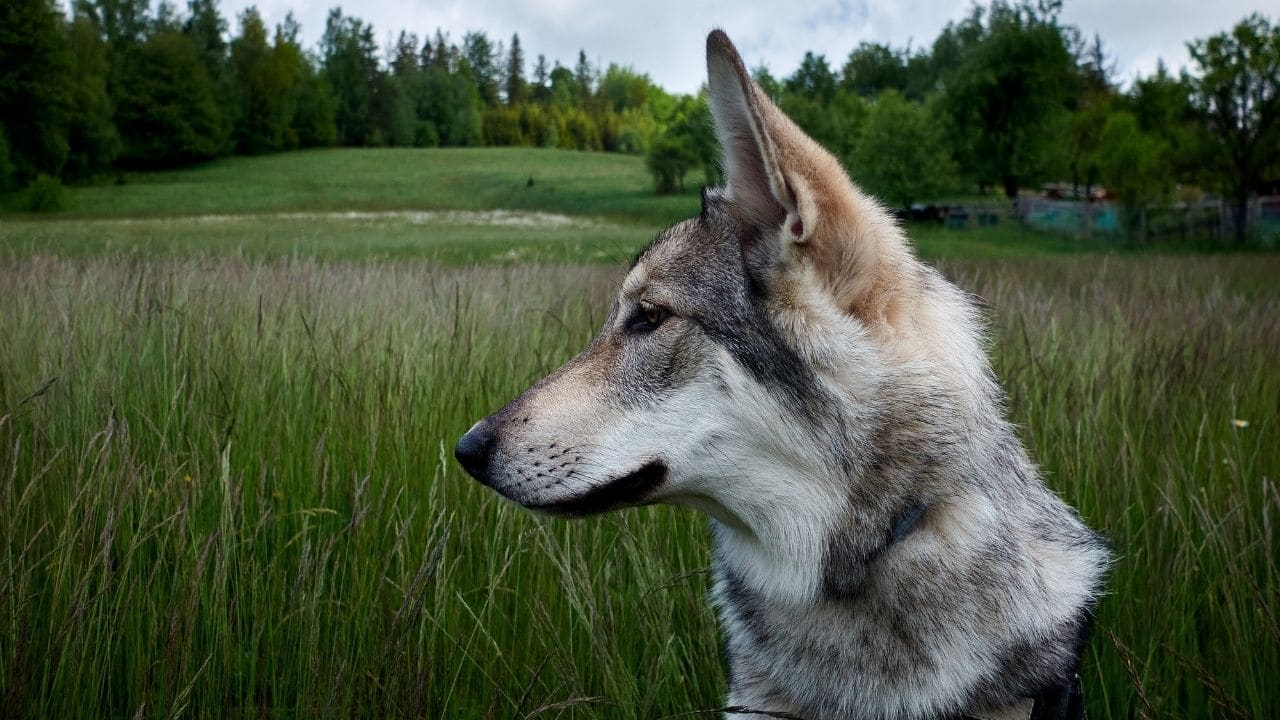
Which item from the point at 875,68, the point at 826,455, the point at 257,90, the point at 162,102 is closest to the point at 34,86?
the point at 826,455

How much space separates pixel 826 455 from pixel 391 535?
1674 millimetres

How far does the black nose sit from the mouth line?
140mm

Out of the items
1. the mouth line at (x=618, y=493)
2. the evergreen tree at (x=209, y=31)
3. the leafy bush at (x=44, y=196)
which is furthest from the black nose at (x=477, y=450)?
the evergreen tree at (x=209, y=31)

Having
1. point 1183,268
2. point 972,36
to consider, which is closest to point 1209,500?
point 1183,268

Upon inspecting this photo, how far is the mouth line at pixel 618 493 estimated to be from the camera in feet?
6.56

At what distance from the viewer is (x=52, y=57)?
9094 millimetres

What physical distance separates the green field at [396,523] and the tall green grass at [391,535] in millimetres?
16

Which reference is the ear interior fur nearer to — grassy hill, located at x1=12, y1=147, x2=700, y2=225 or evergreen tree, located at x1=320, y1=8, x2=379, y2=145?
grassy hill, located at x1=12, y1=147, x2=700, y2=225

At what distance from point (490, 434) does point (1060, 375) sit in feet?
10.9

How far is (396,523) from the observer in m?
3.01

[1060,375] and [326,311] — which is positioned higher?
[326,311]

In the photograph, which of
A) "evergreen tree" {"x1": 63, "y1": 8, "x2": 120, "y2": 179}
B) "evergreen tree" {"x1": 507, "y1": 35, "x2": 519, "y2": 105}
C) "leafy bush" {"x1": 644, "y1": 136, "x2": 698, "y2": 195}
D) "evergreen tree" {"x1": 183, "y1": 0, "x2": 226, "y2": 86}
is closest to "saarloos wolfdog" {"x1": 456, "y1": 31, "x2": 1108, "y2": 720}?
"evergreen tree" {"x1": 63, "y1": 8, "x2": 120, "y2": 179}

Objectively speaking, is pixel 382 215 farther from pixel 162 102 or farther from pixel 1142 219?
pixel 1142 219

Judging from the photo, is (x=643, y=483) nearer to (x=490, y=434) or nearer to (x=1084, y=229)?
(x=490, y=434)
